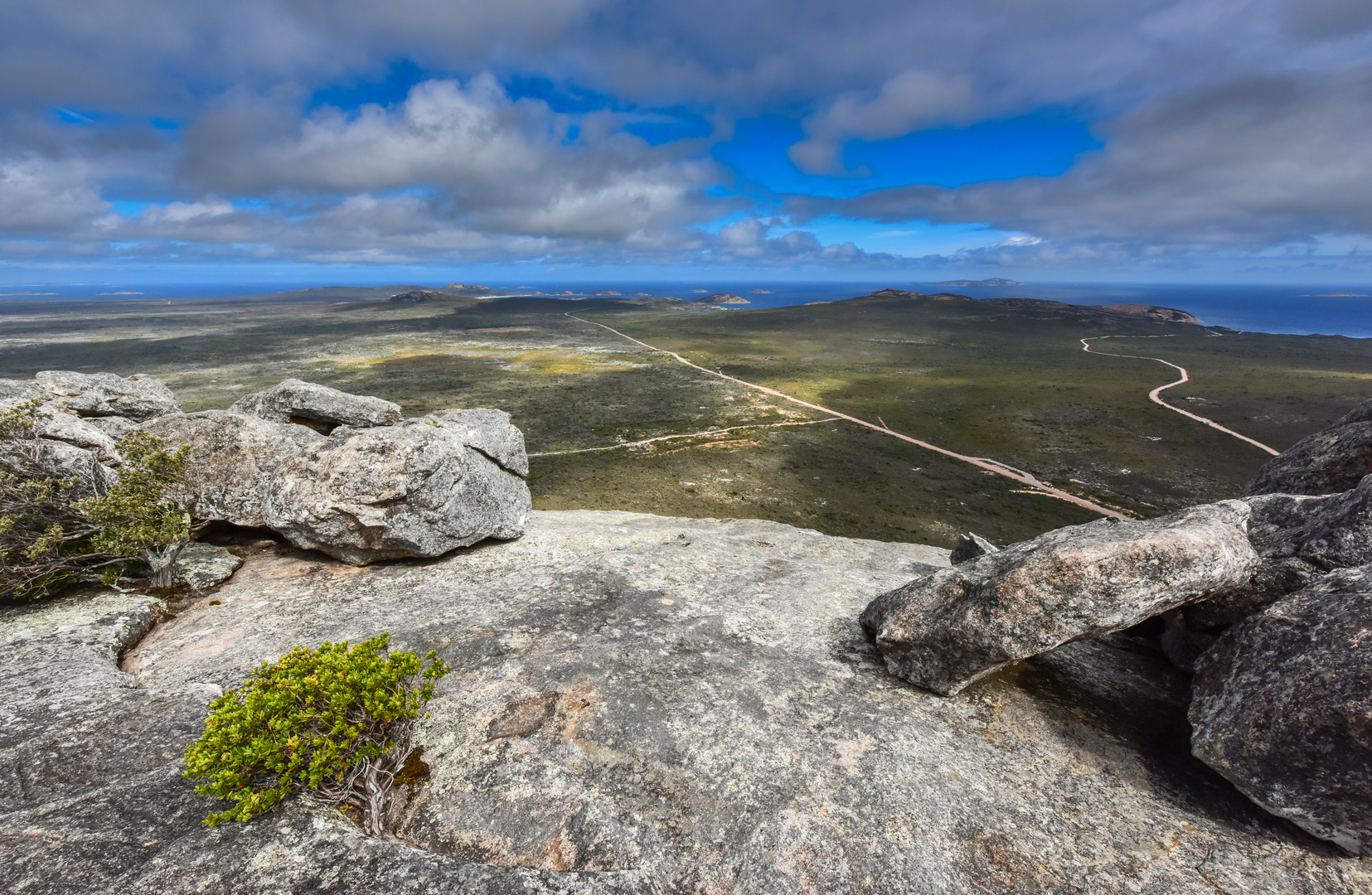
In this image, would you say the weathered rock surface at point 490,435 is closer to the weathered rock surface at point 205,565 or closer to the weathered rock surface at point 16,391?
the weathered rock surface at point 205,565

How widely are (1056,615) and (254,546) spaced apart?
75.6 feet

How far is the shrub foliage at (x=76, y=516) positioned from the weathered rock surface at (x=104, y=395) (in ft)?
42.5

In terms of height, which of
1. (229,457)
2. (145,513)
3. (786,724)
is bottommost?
(786,724)

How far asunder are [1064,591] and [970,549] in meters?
7.94

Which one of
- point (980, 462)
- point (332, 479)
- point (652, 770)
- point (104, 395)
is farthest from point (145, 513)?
point (980, 462)

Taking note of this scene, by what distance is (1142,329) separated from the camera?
5999 inches

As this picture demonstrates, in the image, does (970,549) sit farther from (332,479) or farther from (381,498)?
(332,479)

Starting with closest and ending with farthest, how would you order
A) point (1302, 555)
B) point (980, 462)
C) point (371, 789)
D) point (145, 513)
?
1. point (371, 789)
2. point (1302, 555)
3. point (145, 513)
4. point (980, 462)

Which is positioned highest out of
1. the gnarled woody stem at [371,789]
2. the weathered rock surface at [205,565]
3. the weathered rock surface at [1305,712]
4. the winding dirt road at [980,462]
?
the weathered rock surface at [1305,712]

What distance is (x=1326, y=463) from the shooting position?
16.7m

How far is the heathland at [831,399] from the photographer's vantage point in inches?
1684

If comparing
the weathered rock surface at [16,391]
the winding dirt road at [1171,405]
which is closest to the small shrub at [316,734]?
the weathered rock surface at [16,391]

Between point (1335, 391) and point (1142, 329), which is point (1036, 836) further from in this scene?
point (1142, 329)

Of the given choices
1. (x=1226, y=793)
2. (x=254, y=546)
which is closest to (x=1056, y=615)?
(x=1226, y=793)
